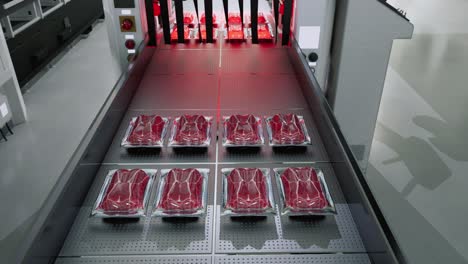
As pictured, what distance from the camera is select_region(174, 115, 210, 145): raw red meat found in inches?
108

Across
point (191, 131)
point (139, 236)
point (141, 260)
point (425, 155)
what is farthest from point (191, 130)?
point (425, 155)

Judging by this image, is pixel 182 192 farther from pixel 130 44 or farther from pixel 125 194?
pixel 130 44

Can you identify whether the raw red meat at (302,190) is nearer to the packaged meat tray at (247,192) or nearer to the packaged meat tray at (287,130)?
the packaged meat tray at (247,192)

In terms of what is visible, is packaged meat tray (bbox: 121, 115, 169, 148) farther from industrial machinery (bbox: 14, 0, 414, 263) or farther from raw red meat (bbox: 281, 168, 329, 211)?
raw red meat (bbox: 281, 168, 329, 211)

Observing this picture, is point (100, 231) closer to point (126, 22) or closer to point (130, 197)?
point (130, 197)

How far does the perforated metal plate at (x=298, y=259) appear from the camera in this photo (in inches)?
77.2

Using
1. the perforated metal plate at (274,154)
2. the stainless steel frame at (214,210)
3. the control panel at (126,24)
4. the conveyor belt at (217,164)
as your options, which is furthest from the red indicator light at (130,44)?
the perforated metal plate at (274,154)

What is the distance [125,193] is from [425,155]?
146 inches

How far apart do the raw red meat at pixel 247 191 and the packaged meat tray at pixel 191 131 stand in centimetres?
42

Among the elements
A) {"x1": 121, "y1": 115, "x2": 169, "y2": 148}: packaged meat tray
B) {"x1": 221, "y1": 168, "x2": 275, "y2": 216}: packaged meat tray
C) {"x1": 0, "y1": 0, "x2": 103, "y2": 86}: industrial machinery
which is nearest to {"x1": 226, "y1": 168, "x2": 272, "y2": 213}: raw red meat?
{"x1": 221, "y1": 168, "x2": 275, "y2": 216}: packaged meat tray

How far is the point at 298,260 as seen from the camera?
1970mm

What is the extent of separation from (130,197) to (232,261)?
2.37ft

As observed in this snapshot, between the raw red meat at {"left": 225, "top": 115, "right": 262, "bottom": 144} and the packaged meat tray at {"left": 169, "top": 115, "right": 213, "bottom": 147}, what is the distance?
16cm

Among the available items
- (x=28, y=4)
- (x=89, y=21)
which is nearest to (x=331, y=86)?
(x=28, y=4)
